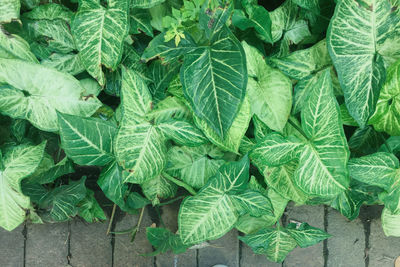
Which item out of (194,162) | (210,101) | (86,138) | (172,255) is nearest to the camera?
(210,101)

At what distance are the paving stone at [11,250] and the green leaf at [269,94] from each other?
1403mm

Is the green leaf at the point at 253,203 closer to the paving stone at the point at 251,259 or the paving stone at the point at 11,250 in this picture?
the paving stone at the point at 251,259

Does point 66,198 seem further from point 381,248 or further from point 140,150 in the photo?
point 381,248

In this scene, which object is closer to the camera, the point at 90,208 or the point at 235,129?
the point at 235,129

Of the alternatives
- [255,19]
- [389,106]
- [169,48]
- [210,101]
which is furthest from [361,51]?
[169,48]

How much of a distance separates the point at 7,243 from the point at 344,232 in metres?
1.67

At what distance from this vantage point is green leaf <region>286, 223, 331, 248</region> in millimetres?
1535

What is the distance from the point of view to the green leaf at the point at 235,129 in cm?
126

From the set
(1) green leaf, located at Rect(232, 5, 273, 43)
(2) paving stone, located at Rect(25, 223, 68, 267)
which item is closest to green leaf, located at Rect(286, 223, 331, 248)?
(1) green leaf, located at Rect(232, 5, 273, 43)

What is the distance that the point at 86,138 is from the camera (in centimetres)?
125

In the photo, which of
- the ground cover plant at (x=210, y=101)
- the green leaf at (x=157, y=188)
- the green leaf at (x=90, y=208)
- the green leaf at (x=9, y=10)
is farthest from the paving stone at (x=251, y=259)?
the green leaf at (x=9, y=10)

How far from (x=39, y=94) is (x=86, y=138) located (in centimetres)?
23

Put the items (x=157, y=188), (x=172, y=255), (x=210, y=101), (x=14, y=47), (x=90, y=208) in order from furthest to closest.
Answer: (x=172, y=255) < (x=90, y=208) < (x=157, y=188) < (x=14, y=47) < (x=210, y=101)

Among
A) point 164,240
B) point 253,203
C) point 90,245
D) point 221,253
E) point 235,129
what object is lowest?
point 90,245
